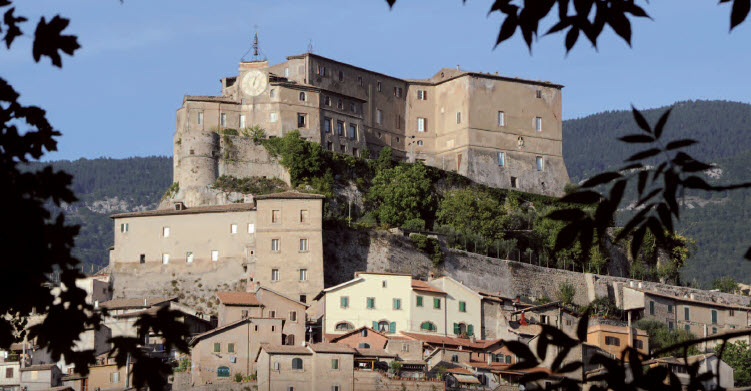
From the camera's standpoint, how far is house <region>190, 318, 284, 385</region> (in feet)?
166

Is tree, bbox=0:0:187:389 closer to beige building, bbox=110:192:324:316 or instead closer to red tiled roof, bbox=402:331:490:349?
red tiled roof, bbox=402:331:490:349

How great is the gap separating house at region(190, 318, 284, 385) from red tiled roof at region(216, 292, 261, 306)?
6.42ft

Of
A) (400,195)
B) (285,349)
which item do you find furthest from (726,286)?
(285,349)

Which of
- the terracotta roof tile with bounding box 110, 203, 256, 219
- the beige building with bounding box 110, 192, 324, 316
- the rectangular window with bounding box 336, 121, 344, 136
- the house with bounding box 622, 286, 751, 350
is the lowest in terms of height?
the house with bounding box 622, 286, 751, 350

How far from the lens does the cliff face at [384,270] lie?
58375 millimetres

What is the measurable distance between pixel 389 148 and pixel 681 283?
19.9 m

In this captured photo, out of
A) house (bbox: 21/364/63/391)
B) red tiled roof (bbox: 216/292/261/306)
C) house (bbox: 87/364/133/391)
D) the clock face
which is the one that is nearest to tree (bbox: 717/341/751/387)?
red tiled roof (bbox: 216/292/261/306)

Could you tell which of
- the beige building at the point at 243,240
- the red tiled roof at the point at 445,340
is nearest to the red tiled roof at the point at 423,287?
the red tiled roof at the point at 445,340

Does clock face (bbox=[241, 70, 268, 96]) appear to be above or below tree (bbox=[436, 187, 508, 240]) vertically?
above

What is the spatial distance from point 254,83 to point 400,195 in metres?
11.4

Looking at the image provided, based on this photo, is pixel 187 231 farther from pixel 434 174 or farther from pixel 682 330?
pixel 682 330

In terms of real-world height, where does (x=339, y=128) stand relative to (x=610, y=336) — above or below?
above

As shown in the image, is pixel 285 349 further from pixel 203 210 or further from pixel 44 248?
pixel 44 248

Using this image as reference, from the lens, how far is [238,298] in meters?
54.1
